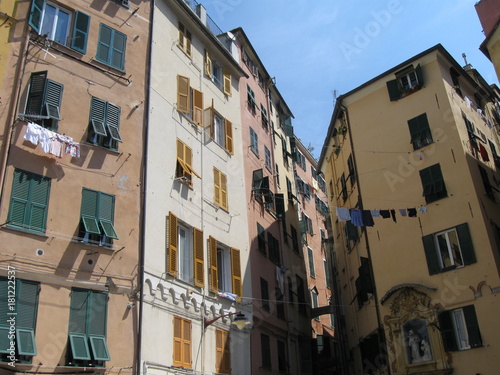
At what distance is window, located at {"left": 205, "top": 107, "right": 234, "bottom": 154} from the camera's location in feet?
84.3

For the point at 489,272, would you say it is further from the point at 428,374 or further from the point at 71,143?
the point at 71,143

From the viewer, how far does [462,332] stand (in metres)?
22.0

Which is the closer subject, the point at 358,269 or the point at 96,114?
the point at 96,114

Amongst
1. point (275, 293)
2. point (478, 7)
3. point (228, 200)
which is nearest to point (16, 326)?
point (228, 200)

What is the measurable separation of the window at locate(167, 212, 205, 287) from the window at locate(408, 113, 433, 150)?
12.4 meters

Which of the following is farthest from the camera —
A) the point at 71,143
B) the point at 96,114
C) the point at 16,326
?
the point at 96,114

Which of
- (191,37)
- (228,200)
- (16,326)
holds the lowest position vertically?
(16,326)

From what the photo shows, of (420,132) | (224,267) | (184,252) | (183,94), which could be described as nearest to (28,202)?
(184,252)

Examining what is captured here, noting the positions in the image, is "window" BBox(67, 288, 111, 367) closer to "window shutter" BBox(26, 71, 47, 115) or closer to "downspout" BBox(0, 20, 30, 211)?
"downspout" BBox(0, 20, 30, 211)

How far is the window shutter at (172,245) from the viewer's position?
19219 millimetres

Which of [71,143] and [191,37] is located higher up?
[191,37]

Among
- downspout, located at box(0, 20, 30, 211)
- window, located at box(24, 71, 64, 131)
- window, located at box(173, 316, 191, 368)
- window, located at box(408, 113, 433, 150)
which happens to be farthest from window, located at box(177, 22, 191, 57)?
window, located at box(173, 316, 191, 368)

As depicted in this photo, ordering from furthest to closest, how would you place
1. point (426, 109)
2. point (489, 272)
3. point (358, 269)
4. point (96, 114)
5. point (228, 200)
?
point (358, 269), point (426, 109), point (228, 200), point (489, 272), point (96, 114)

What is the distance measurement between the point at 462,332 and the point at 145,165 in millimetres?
15005
